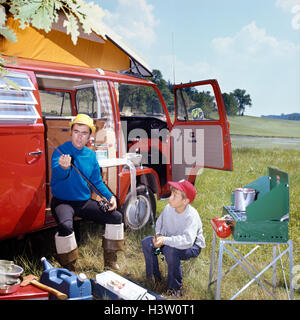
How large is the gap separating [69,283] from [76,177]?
3.65ft

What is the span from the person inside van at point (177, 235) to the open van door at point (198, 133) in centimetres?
182

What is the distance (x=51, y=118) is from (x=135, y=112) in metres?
1.30

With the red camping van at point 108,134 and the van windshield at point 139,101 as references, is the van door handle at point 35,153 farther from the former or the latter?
the van windshield at point 139,101

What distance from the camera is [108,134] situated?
3.88 metres

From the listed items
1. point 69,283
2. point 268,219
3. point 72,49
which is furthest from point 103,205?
point 72,49

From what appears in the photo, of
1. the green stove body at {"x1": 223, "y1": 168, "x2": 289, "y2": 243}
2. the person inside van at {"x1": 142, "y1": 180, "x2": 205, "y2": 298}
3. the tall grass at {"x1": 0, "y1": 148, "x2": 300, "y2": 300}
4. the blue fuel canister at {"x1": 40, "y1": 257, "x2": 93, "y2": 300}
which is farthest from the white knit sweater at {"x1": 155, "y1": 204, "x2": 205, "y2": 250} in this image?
the blue fuel canister at {"x1": 40, "y1": 257, "x2": 93, "y2": 300}

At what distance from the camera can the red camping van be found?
2.89 m

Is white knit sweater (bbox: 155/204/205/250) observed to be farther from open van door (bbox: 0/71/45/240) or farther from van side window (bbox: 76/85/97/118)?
van side window (bbox: 76/85/97/118)

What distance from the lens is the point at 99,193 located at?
343 centimetres

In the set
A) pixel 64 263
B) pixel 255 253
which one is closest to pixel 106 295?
pixel 64 263

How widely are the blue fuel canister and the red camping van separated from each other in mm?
586

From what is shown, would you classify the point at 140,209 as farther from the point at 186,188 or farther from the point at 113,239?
the point at 186,188

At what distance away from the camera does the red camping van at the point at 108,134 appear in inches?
114

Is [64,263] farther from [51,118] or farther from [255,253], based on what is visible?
[255,253]
